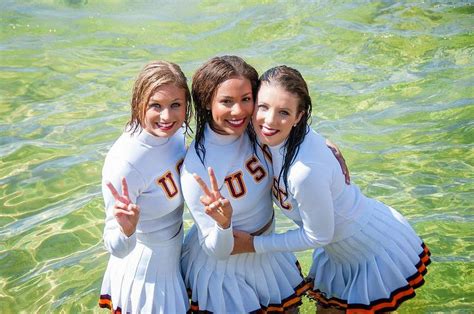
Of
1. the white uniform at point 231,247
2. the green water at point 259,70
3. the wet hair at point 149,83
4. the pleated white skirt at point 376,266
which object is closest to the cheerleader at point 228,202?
the white uniform at point 231,247

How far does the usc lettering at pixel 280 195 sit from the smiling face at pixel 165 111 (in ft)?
1.83

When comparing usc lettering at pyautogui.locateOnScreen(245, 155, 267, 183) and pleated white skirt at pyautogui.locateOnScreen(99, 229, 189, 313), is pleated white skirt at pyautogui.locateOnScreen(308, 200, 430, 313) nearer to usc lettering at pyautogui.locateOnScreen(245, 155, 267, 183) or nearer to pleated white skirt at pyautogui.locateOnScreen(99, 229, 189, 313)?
usc lettering at pyautogui.locateOnScreen(245, 155, 267, 183)

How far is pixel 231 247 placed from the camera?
338cm

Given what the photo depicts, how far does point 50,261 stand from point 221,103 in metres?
2.40

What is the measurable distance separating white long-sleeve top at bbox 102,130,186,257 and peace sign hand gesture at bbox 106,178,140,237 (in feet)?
0.20

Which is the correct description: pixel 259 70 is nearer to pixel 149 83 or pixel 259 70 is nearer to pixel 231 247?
pixel 149 83

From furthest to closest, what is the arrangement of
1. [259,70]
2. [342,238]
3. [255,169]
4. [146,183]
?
[259,70], [342,238], [255,169], [146,183]

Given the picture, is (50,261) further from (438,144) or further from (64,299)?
(438,144)

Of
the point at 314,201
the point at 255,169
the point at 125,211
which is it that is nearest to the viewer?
the point at 125,211

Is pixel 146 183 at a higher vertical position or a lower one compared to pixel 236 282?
higher

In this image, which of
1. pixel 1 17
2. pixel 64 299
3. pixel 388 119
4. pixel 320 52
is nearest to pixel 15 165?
pixel 64 299

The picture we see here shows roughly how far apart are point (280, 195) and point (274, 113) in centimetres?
42

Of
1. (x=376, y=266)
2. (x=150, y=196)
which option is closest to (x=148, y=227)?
(x=150, y=196)

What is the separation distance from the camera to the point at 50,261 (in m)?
5.18
